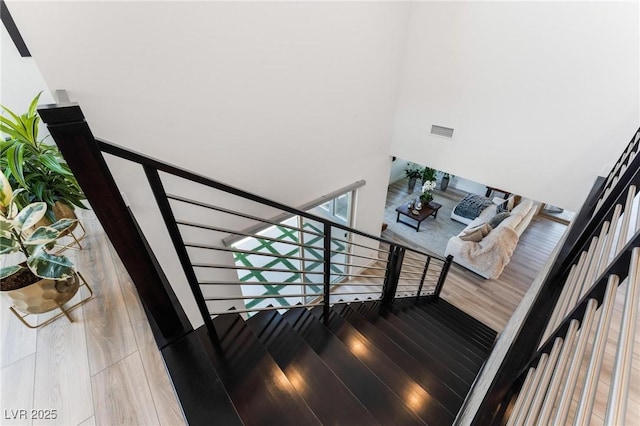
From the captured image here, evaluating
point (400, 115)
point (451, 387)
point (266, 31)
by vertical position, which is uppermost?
point (266, 31)

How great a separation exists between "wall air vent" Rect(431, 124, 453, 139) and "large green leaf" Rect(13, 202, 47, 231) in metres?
3.65

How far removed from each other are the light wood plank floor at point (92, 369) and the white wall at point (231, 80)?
3.10ft

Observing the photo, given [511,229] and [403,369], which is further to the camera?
[511,229]

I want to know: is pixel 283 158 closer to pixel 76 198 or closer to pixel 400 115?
pixel 76 198

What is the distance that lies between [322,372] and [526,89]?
3.21 metres

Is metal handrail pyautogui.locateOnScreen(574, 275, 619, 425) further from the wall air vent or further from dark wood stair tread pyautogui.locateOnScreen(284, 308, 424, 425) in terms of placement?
the wall air vent

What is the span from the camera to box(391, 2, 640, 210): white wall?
2.20m

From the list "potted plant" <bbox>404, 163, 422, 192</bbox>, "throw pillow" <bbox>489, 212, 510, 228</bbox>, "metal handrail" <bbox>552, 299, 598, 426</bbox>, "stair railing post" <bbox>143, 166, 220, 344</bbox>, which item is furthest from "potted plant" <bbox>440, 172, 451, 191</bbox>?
"stair railing post" <bbox>143, 166, 220, 344</bbox>

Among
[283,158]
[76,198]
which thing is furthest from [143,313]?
[283,158]

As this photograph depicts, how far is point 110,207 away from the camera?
760 millimetres

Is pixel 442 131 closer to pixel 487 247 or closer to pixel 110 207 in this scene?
pixel 487 247

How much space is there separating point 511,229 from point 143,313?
18.4 ft

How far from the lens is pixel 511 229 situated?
15.6 ft

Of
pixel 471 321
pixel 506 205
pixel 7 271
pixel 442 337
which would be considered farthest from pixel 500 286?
pixel 7 271
